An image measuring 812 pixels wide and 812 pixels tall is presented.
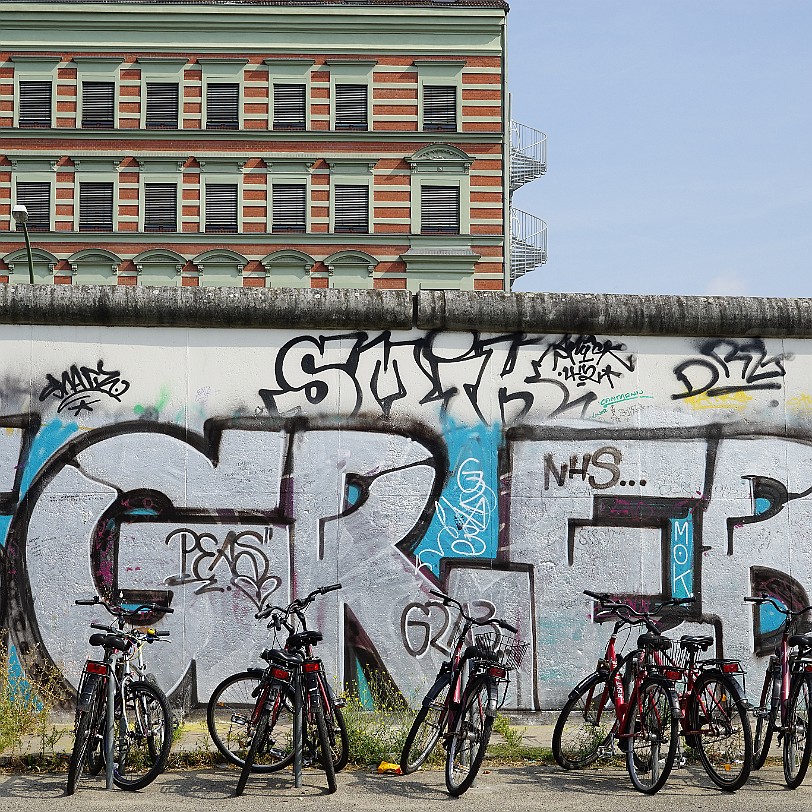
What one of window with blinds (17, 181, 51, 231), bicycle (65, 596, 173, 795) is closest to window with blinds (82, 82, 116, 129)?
window with blinds (17, 181, 51, 231)

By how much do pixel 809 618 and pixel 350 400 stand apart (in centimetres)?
403

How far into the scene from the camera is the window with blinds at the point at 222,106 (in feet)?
145

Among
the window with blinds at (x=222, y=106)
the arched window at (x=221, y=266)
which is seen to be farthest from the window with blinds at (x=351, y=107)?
the arched window at (x=221, y=266)

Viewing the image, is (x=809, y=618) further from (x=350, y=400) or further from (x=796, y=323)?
(x=350, y=400)

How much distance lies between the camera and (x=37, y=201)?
144ft

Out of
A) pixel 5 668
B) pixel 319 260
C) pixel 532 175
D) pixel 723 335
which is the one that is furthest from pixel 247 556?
pixel 532 175

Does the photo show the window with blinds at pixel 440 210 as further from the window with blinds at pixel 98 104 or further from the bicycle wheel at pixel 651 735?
the bicycle wheel at pixel 651 735

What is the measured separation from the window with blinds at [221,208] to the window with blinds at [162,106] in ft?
10.5

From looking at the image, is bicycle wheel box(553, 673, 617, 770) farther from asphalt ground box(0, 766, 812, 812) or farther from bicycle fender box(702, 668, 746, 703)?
bicycle fender box(702, 668, 746, 703)

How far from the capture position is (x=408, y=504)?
27.4ft

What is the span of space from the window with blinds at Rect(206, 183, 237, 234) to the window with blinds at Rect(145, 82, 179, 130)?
10.5ft

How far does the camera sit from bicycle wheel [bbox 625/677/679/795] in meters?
6.65

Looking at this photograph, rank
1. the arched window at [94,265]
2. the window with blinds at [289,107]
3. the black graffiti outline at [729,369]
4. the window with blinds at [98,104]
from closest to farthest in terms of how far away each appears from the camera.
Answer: the black graffiti outline at [729,369] < the arched window at [94,265] < the window with blinds at [289,107] < the window with blinds at [98,104]

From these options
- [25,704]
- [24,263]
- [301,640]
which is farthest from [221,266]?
[301,640]
